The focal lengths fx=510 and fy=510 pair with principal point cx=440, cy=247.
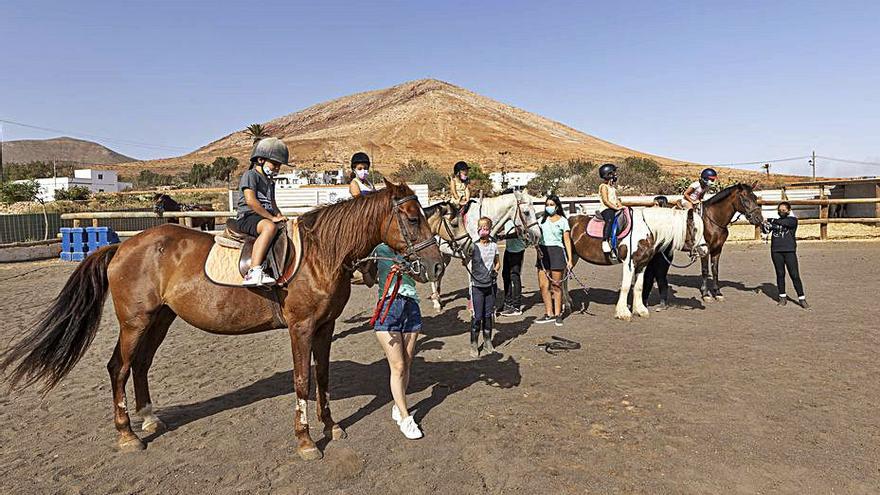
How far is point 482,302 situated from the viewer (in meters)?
6.67

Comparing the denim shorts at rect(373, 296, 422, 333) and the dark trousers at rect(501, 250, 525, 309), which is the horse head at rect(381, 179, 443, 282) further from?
the dark trousers at rect(501, 250, 525, 309)

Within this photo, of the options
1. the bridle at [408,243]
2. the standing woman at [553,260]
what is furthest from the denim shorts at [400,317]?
the standing woman at [553,260]

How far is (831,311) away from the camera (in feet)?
27.7

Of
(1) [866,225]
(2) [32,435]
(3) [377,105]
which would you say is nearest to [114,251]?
(2) [32,435]

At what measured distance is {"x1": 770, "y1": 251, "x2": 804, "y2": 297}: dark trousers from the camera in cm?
900

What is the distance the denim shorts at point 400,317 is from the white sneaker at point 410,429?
0.75 meters

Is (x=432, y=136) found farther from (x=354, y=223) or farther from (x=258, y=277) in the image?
(x=258, y=277)

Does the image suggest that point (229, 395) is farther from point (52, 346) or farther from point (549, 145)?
point (549, 145)

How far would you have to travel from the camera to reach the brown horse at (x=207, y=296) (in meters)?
4.11

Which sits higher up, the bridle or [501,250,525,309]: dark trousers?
the bridle

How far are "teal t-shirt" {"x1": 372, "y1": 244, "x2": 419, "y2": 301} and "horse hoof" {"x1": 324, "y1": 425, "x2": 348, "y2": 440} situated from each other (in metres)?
1.22

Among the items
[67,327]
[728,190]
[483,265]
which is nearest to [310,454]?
[67,327]

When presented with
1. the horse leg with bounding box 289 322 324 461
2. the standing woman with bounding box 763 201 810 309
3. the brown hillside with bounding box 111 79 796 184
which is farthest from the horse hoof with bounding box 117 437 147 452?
the brown hillside with bounding box 111 79 796 184

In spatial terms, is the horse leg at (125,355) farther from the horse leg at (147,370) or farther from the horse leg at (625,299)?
the horse leg at (625,299)
